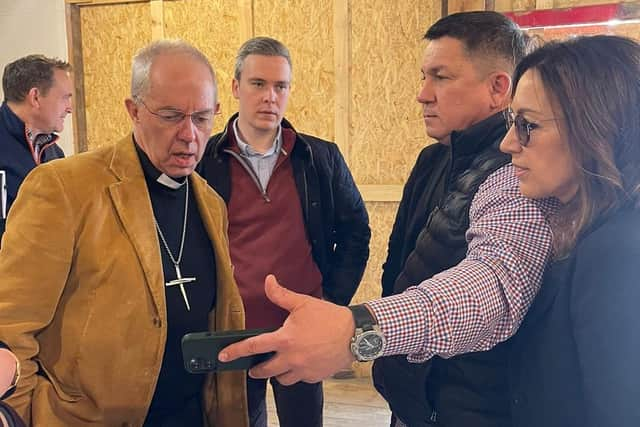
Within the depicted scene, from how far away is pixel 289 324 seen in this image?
3.15 feet

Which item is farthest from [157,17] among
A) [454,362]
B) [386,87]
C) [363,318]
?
[363,318]

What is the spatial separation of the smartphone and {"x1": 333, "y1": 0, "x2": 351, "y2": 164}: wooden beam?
291cm

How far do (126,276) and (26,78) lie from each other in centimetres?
227

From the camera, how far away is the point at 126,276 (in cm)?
142

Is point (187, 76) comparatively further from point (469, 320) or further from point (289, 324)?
point (469, 320)

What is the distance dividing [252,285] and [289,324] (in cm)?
138

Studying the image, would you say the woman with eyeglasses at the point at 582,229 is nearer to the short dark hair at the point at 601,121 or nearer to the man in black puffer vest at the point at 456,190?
the short dark hair at the point at 601,121

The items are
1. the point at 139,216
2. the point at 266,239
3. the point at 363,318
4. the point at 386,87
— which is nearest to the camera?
the point at 363,318

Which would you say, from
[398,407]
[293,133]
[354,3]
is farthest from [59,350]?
[354,3]

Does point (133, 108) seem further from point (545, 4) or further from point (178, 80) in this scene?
point (545, 4)

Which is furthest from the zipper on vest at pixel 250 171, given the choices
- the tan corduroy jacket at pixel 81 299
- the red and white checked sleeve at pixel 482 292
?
the red and white checked sleeve at pixel 482 292

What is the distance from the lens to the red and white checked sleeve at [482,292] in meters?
1.03

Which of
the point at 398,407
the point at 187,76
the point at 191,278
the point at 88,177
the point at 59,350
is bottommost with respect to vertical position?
the point at 398,407

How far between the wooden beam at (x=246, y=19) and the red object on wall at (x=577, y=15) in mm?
1676
